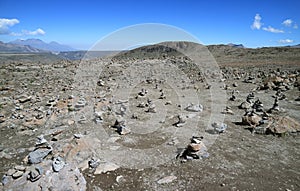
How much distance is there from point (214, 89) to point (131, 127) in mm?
9532

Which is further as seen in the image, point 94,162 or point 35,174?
point 94,162

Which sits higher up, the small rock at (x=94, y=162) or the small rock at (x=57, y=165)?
the small rock at (x=57, y=165)

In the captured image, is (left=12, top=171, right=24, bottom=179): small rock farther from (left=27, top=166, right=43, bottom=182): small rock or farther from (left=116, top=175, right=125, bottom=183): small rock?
(left=116, top=175, right=125, bottom=183): small rock

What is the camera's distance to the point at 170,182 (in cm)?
585

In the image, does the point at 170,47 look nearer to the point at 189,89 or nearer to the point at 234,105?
the point at 189,89

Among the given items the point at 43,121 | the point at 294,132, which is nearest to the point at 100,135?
the point at 43,121

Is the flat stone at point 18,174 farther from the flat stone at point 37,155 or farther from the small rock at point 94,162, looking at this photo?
the small rock at point 94,162

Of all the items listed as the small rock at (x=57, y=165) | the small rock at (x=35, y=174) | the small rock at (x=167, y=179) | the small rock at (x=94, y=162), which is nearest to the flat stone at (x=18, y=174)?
the small rock at (x=35, y=174)

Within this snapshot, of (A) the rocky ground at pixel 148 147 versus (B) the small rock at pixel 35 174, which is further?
(A) the rocky ground at pixel 148 147

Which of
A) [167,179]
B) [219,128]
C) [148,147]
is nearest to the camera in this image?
[167,179]

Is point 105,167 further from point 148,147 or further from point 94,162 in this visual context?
point 148,147

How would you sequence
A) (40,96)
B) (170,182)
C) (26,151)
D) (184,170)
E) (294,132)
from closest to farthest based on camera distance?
(170,182) → (184,170) → (26,151) → (294,132) → (40,96)

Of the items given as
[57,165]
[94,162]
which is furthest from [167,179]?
[57,165]

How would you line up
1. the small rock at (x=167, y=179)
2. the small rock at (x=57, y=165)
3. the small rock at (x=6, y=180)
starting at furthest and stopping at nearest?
the small rock at (x=167, y=179)
the small rock at (x=57, y=165)
the small rock at (x=6, y=180)
